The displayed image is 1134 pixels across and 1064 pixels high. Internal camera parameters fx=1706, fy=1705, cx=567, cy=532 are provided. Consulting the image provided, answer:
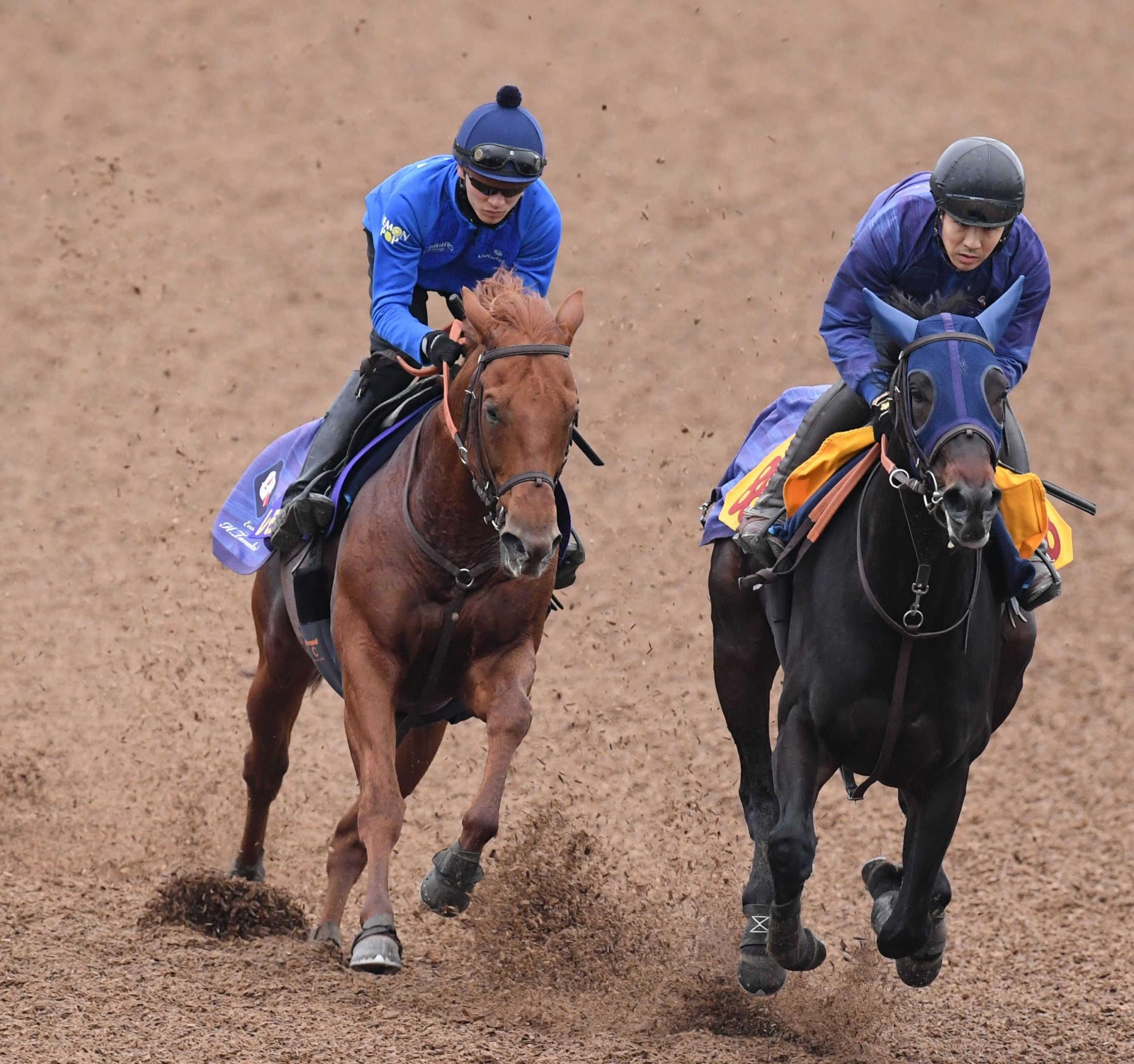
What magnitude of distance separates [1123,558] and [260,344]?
243 inches

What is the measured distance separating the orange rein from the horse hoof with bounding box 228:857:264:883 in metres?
2.68

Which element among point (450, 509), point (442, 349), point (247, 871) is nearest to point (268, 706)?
point (247, 871)

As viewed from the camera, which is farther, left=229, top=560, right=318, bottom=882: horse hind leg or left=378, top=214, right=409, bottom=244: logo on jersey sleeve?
left=229, top=560, right=318, bottom=882: horse hind leg

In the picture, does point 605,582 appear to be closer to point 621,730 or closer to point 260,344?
point 621,730

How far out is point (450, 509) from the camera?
18.6ft

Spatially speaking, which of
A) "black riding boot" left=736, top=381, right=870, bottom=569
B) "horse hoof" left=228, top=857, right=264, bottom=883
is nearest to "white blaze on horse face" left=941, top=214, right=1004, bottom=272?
"black riding boot" left=736, top=381, right=870, bottom=569

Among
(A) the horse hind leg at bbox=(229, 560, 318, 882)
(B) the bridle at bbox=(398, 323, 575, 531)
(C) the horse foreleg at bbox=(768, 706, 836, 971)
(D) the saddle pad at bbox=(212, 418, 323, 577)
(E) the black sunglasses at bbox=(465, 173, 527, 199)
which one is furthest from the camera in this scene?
(A) the horse hind leg at bbox=(229, 560, 318, 882)

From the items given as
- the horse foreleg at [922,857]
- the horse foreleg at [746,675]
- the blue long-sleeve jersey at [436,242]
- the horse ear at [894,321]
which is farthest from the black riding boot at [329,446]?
the horse foreleg at [922,857]

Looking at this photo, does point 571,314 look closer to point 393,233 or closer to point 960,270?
point 393,233

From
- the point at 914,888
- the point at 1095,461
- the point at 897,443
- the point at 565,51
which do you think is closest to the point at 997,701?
the point at 914,888

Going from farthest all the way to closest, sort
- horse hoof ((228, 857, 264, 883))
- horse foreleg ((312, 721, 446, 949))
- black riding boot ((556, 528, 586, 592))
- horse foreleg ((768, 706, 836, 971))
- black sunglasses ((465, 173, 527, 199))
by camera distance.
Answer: horse hoof ((228, 857, 264, 883))
horse foreleg ((312, 721, 446, 949))
black riding boot ((556, 528, 586, 592))
black sunglasses ((465, 173, 527, 199))
horse foreleg ((768, 706, 836, 971))

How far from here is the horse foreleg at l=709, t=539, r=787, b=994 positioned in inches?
252

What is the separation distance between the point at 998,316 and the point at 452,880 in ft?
8.17

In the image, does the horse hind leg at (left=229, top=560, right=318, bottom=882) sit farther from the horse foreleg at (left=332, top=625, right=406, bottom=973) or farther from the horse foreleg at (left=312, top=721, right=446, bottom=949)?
the horse foreleg at (left=332, top=625, right=406, bottom=973)
